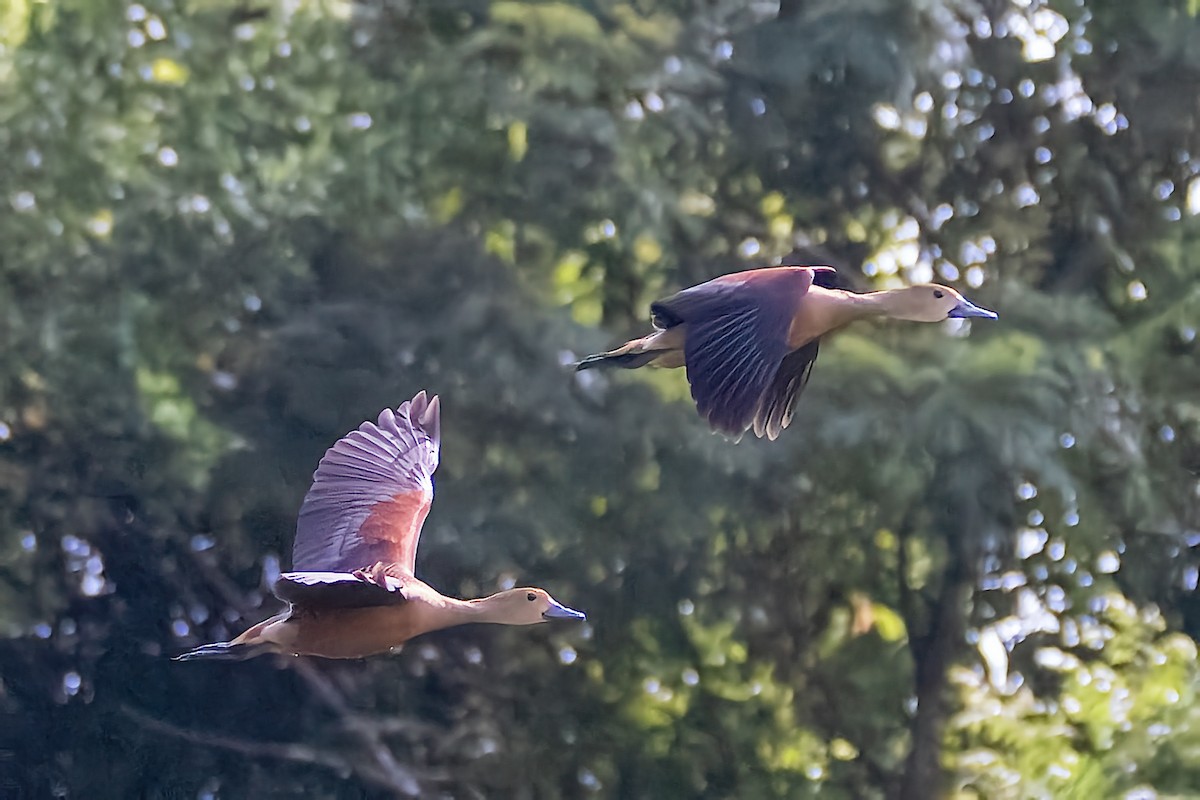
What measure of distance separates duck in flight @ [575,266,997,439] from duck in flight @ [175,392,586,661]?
21.4 inches

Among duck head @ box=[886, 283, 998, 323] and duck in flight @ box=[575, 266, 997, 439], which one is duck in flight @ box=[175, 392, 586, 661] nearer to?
duck in flight @ box=[575, 266, 997, 439]

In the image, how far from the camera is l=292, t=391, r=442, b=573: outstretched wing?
391 centimetres

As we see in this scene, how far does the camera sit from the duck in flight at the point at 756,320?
10.4 feet

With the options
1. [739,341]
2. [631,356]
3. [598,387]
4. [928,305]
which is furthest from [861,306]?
[598,387]

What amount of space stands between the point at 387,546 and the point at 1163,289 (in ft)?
11.0

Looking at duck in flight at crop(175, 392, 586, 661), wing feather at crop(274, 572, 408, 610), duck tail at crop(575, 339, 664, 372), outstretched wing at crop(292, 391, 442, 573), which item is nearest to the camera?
wing feather at crop(274, 572, 408, 610)

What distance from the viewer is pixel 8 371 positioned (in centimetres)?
631

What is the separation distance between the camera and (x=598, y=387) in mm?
6023

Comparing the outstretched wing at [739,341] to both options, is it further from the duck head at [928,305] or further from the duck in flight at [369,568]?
the duck in flight at [369,568]

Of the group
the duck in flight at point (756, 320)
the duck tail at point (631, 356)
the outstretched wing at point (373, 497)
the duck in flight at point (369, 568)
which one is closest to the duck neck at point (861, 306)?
the duck in flight at point (756, 320)

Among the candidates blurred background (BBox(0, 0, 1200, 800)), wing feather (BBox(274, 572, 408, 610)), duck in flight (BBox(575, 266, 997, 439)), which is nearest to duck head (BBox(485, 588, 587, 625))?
wing feather (BBox(274, 572, 408, 610))

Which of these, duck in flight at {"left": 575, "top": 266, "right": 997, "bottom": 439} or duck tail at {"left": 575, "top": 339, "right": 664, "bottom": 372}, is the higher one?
duck in flight at {"left": 575, "top": 266, "right": 997, "bottom": 439}

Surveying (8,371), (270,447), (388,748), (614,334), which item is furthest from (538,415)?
(8,371)

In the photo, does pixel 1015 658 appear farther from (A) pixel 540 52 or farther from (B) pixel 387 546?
(B) pixel 387 546
